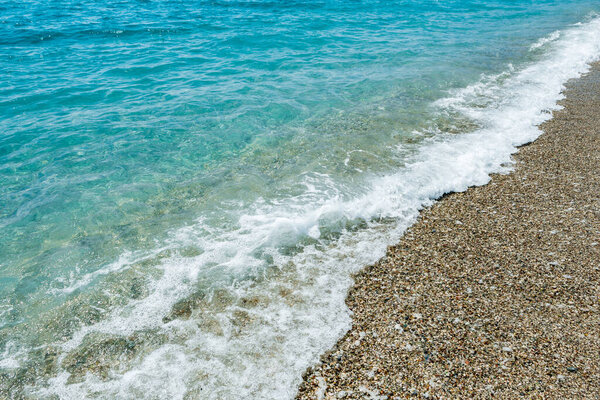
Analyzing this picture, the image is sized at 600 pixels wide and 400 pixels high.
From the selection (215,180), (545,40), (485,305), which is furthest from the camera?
(545,40)

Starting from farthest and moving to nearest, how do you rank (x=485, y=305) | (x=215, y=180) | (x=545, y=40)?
(x=545, y=40) → (x=215, y=180) → (x=485, y=305)

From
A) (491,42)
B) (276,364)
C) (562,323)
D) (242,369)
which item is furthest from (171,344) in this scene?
(491,42)

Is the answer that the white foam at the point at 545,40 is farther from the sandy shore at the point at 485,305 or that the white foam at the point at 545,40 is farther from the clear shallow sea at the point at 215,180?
the sandy shore at the point at 485,305

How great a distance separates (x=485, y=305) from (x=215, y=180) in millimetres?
6841

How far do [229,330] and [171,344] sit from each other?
88cm

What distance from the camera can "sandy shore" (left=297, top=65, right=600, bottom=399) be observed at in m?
4.64

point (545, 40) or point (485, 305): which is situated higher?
point (545, 40)

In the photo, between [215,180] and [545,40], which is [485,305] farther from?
[545,40]

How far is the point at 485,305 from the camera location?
225 inches

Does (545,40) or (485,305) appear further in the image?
(545,40)

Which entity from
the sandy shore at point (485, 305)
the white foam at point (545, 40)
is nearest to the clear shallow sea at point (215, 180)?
the white foam at point (545, 40)

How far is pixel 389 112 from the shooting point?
1314 cm

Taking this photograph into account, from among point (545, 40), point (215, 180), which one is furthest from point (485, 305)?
point (545, 40)

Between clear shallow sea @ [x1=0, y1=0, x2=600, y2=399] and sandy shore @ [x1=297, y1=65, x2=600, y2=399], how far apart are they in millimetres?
509
